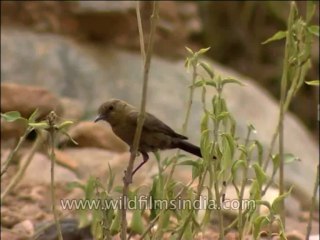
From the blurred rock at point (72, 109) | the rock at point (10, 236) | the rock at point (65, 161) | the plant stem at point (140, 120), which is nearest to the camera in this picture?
the plant stem at point (140, 120)

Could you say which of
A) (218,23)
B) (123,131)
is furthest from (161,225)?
(218,23)

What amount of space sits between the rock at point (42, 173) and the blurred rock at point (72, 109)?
→ 39cm

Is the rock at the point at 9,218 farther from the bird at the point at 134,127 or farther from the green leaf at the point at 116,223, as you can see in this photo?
the green leaf at the point at 116,223

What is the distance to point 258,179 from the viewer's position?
170 centimetres

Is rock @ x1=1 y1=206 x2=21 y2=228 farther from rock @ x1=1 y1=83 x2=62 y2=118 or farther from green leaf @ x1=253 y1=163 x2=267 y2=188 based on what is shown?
green leaf @ x1=253 y1=163 x2=267 y2=188

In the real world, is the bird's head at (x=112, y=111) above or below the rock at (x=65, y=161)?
above

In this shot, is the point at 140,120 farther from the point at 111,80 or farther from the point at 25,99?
the point at 111,80

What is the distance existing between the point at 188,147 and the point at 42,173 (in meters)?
1.11

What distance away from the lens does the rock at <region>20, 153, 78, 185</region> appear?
9.46ft

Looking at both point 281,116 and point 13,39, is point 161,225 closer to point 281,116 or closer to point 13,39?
point 281,116

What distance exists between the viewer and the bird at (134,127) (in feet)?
6.16

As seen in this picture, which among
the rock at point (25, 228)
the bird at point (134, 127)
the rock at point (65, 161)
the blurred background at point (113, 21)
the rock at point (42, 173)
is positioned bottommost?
the rock at point (25, 228)

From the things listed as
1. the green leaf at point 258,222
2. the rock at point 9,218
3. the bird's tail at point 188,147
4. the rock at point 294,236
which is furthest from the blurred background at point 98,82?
the green leaf at point 258,222

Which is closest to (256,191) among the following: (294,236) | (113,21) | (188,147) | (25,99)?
(188,147)
